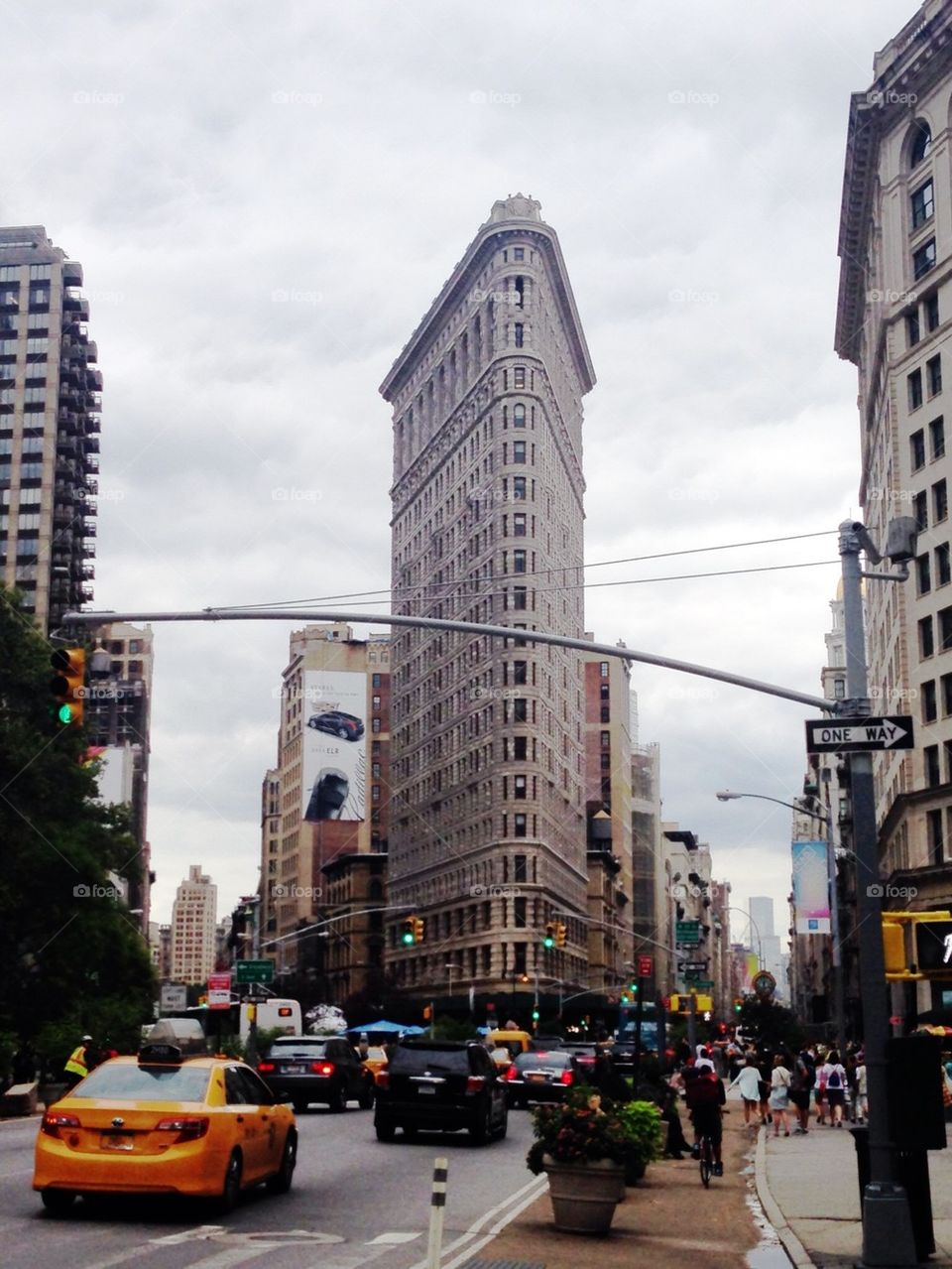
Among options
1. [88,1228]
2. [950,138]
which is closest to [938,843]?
[950,138]

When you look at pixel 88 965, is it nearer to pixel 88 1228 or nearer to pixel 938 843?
pixel 938 843

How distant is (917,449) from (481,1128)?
1688 inches

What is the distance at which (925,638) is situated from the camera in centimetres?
6103

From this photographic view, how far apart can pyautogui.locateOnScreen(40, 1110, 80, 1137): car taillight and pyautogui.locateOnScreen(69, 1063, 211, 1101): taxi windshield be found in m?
0.41

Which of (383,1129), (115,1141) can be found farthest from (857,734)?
(383,1129)

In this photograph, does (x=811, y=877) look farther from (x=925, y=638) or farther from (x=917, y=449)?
(x=917, y=449)

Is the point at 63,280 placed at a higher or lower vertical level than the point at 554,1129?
higher

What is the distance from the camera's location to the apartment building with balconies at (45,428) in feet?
421

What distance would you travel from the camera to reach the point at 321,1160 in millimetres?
Answer: 22781

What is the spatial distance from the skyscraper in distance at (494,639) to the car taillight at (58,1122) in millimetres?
94287

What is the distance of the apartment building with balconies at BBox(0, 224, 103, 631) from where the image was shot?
421 ft

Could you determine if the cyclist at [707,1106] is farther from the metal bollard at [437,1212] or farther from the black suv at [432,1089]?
the metal bollard at [437,1212]

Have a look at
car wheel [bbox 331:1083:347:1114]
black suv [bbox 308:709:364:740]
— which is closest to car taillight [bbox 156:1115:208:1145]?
car wheel [bbox 331:1083:347:1114]

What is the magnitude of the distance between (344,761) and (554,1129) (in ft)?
431
